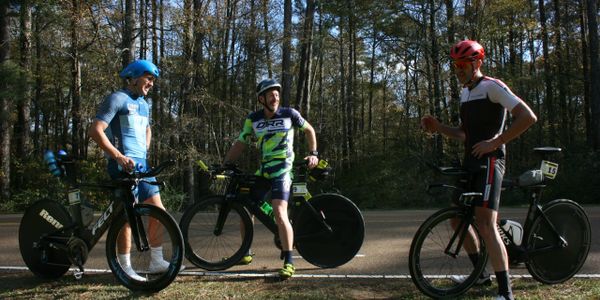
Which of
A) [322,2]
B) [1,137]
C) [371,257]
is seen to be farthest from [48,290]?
[322,2]

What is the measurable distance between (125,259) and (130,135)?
3.81 ft

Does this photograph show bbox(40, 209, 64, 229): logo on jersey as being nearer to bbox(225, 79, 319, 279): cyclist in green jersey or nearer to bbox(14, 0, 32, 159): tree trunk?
bbox(225, 79, 319, 279): cyclist in green jersey

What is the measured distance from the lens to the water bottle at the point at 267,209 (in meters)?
5.04

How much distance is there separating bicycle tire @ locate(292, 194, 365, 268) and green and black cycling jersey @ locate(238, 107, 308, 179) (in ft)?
1.84

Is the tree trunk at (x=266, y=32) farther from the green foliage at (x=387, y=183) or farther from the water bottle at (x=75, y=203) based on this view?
the water bottle at (x=75, y=203)

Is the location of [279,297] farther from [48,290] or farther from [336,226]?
[48,290]

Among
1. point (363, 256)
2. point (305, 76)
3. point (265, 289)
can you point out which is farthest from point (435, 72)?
point (265, 289)

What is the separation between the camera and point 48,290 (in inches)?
173

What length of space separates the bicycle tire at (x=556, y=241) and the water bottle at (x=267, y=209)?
2.50 metres

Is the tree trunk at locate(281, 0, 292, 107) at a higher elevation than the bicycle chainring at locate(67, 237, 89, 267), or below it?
higher

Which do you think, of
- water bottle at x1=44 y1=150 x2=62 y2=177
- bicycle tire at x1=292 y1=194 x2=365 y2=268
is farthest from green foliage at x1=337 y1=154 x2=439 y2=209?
water bottle at x1=44 y1=150 x2=62 y2=177

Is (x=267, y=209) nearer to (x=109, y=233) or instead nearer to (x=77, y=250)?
(x=109, y=233)

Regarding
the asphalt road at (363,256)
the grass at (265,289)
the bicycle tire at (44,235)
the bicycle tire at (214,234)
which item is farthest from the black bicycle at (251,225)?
the bicycle tire at (44,235)

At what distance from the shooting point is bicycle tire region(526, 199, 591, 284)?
14.4 ft
